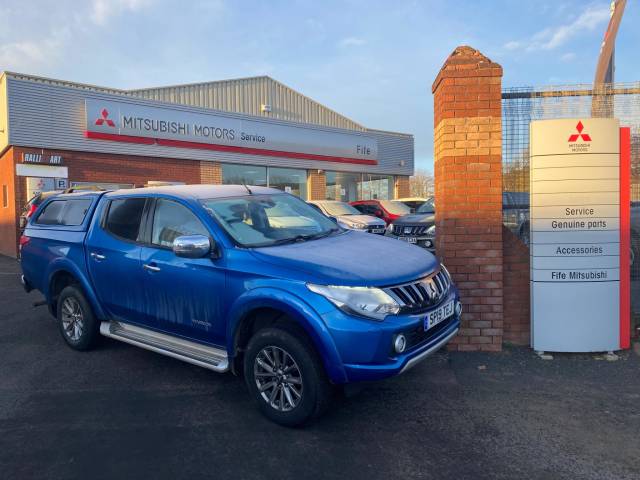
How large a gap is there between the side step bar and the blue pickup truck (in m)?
0.01

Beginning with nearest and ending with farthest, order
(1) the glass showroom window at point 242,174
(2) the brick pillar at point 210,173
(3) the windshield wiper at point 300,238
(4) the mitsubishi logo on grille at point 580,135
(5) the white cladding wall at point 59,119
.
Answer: (3) the windshield wiper at point 300,238, (4) the mitsubishi logo on grille at point 580,135, (5) the white cladding wall at point 59,119, (2) the brick pillar at point 210,173, (1) the glass showroom window at point 242,174

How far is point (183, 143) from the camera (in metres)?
17.5

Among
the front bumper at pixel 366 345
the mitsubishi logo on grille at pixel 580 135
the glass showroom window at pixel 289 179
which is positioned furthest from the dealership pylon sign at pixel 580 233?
the glass showroom window at pixel 289 179

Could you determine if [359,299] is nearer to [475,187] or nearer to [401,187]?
[475,187]

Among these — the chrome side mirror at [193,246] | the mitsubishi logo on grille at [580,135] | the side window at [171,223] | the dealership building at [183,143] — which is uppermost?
the dealership building at [183,143]

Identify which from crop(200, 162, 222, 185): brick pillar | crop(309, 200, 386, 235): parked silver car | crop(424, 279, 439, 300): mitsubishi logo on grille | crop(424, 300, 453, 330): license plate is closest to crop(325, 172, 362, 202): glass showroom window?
crop(200, 162, 222, 185): brick pillar

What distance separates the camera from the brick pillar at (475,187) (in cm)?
506

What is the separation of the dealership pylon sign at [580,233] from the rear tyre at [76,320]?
4510 mm

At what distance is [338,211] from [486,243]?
11150mm

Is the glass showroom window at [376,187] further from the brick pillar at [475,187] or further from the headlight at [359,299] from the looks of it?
the headlight at [359,299]

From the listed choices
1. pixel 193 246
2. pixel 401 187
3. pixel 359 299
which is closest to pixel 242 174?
pixel 401 187

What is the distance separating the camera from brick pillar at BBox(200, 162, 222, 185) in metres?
18.2

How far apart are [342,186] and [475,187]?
63.0ft

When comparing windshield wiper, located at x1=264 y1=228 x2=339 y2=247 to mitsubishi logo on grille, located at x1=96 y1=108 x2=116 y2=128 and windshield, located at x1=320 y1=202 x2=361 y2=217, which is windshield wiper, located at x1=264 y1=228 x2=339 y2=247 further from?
mitsubishi logo on grille, located at x1=96 y1=108 x2=116 y2=128
